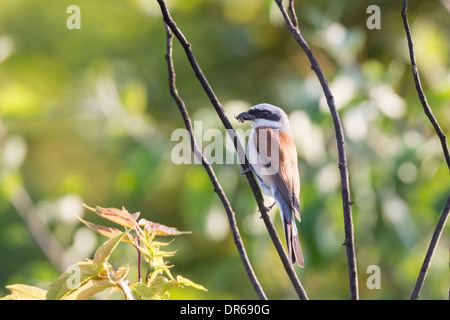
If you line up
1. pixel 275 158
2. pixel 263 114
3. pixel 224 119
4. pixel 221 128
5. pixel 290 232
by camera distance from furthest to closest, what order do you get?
pixel 221 128 → pixel 263 114 → pixel 275 158 → pixel 290 232 → pixel 224 119

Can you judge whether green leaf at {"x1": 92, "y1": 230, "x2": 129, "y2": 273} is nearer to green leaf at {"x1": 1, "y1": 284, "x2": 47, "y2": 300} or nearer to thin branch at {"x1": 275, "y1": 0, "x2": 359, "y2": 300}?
green leaf at {"x1": 1, "y1": 284, "x2": 47, "y2": 300}

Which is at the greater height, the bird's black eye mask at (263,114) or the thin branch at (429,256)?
the bird's black eye mask at (263,114)

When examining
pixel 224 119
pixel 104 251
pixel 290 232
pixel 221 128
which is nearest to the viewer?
pixel 104 251

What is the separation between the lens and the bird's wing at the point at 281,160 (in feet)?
7.93

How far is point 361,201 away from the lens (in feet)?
→ 10.3

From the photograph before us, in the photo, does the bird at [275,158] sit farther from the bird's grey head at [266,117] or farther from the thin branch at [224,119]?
the thin branch at [224,119]

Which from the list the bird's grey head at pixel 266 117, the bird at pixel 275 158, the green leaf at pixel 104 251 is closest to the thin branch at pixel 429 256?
the green leaf at pixel 104 251

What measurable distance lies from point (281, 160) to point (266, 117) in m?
0.27

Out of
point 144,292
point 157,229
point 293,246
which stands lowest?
point 293,246

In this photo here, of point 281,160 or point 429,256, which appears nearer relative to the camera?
point 429,256

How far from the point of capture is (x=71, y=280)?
112cm

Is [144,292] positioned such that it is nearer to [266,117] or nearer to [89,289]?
[89,289]

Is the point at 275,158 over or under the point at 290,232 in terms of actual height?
over

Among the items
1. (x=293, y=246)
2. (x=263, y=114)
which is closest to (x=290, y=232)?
(x=293, y=246)
